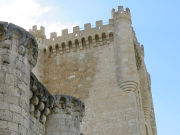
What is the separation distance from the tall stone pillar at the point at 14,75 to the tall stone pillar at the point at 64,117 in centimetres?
235

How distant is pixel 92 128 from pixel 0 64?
11702 mm

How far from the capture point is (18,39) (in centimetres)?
661

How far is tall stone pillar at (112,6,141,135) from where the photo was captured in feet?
54.9

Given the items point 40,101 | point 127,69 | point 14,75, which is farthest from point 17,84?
point 127,69

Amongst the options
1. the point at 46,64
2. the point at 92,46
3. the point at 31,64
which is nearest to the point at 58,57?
the point at 46,64

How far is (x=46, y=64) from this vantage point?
2070 centimetres

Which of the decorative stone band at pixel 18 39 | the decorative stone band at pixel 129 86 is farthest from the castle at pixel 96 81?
the decorative stone band at pixel 18 39

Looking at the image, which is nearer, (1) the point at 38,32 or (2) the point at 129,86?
(2) the point at 129,86

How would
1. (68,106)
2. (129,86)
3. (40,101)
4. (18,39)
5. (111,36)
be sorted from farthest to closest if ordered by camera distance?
(111,36)
(129,86)
(68,106)
(40,101)
(18,39)

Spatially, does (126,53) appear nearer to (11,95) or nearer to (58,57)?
(58,57)

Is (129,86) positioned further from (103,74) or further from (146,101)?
(146,101)

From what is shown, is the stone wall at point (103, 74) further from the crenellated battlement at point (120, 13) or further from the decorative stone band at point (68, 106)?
the decorative stone band at point (68, 106)

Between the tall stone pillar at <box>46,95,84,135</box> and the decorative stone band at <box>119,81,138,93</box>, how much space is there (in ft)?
27.0

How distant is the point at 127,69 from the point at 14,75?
40.2 ft
